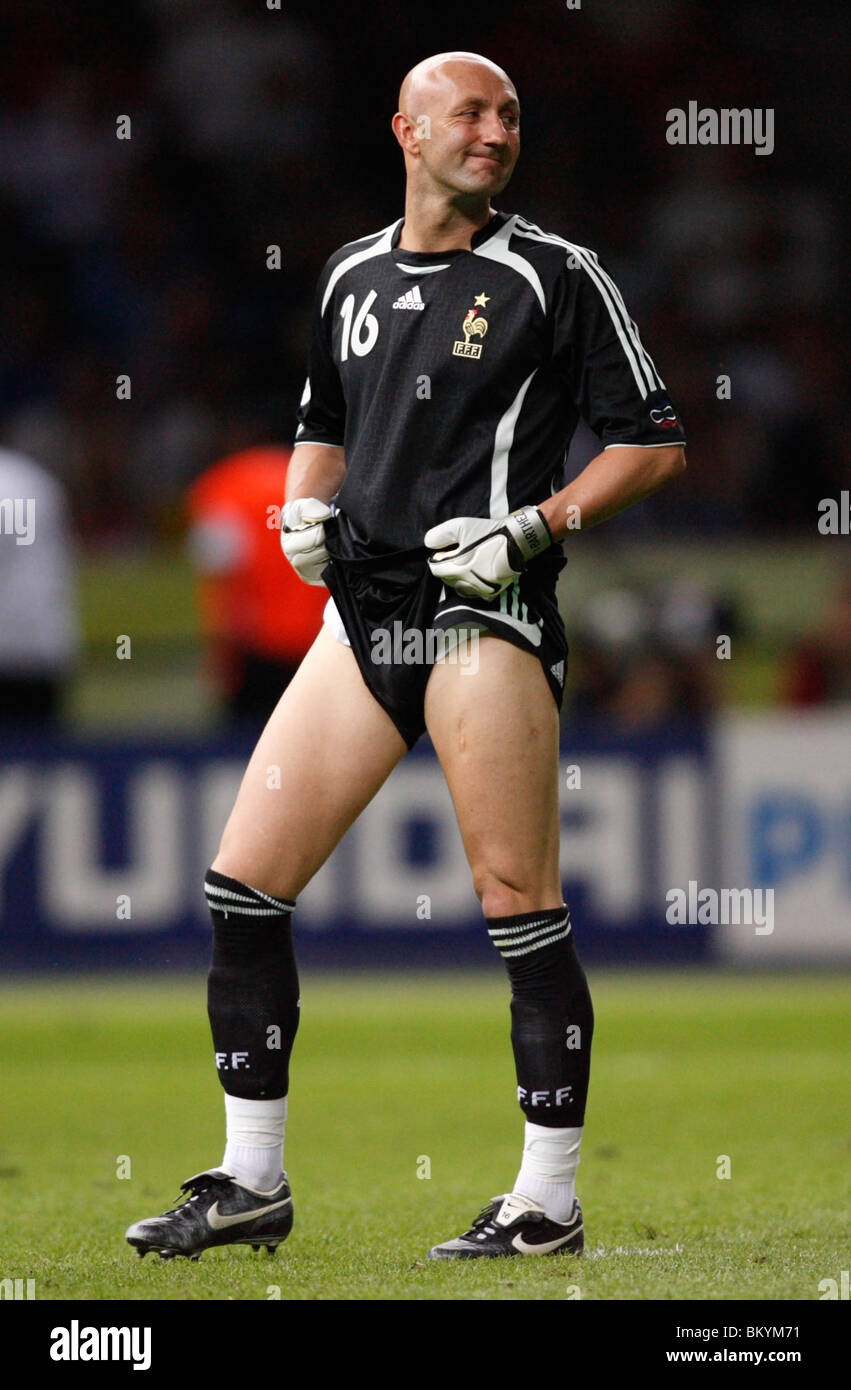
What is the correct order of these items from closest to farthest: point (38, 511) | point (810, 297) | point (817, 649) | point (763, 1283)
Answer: point (763, 1283)
point (38, 511)
point (817, 649)
point (810, 297)

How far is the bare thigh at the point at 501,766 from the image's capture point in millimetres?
4461

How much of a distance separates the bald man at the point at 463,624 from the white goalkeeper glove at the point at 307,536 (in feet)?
0.31

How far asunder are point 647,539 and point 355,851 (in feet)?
12.1

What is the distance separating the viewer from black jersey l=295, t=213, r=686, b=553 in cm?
447

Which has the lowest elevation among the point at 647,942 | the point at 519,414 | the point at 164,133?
the point at 647,942

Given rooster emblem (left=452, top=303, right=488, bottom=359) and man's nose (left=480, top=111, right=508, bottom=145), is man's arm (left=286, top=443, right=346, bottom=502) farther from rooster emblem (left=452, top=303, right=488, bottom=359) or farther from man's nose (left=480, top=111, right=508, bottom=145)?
man's nose (left=480, top=111, right=508, bottom=145)

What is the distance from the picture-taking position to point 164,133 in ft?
52.3

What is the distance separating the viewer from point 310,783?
14.9 feet

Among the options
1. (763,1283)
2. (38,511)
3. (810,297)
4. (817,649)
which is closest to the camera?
(763,1283)

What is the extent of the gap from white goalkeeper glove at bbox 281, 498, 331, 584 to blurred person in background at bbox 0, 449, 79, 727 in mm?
5112

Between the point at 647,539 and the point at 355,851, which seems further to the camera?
the point at 647,539

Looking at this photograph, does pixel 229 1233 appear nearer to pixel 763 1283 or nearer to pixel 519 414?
pixel 763 1283

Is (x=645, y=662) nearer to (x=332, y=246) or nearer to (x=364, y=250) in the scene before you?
(x=332, y=246)
